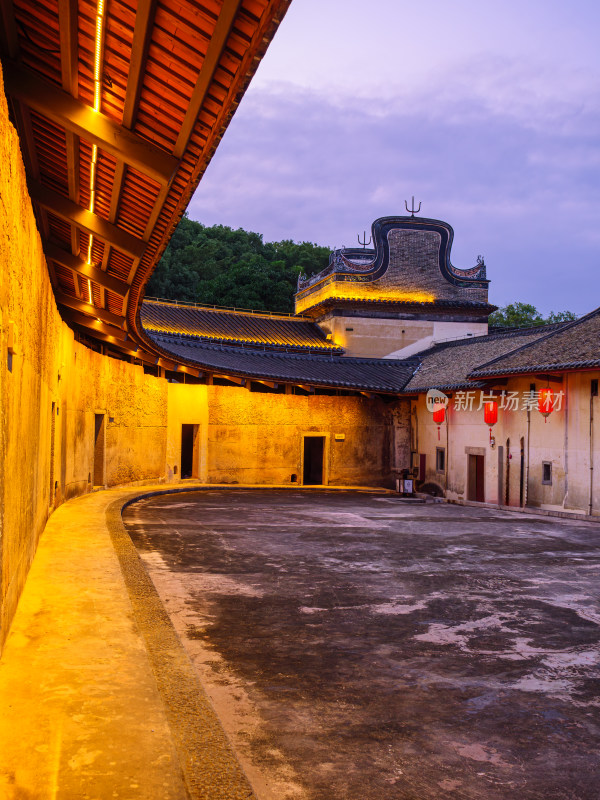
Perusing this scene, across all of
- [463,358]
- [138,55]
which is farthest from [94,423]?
[138,55]

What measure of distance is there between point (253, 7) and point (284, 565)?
757 cm

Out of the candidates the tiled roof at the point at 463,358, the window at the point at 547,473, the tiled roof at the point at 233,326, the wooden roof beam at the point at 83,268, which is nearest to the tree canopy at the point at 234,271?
the tiled roof at the point at 233,326

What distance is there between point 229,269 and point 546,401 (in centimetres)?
3203

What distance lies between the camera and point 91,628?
19.6 feet

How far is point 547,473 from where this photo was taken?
1786 cm

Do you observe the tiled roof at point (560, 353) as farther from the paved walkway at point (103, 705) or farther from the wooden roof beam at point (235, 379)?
the paved walkway at point (103, 705)

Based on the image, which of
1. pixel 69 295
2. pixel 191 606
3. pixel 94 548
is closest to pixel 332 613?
pixel 191 606

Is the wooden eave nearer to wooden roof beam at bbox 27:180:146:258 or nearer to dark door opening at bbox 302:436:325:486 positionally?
wooden roof beam at bbox 27:180:146:258

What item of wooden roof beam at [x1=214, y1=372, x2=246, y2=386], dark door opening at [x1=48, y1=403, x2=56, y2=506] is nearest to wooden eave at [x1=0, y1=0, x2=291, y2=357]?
dark door opening at [x1=48, y1=403, x2=56, y2=506]

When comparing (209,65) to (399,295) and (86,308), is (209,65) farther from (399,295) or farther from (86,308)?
(399,295)

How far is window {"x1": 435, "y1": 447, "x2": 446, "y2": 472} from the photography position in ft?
73.6

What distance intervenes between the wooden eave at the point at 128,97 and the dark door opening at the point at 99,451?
10.2 meters

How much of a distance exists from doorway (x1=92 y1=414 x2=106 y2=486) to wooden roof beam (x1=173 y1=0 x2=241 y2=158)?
13117 mm

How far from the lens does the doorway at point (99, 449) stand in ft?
55.4
